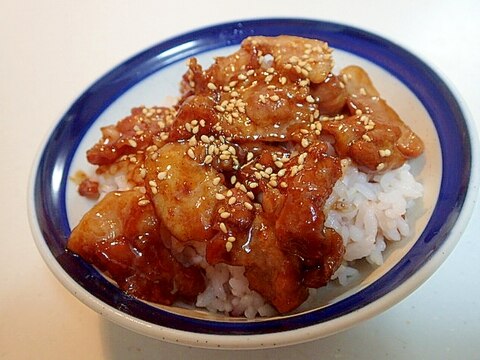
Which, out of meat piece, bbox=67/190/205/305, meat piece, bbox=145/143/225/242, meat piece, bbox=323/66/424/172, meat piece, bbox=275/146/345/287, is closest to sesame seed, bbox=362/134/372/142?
meat piece, bbox=323/66/424/172

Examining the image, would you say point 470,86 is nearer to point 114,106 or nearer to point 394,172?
point 394,172

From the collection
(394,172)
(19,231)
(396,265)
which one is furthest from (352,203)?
(19,231)

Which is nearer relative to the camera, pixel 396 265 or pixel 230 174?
pixel 396 265

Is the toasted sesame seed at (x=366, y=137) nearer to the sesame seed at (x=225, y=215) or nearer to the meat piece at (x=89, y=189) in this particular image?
the sesame seed at (x=225, y=215)

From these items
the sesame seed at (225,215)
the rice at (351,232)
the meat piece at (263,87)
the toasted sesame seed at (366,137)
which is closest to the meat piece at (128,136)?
the meat piece at (263,87)

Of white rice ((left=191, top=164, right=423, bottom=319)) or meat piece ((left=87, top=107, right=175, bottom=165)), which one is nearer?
white rice ((left=191, top=164, right=423, bottom=319))

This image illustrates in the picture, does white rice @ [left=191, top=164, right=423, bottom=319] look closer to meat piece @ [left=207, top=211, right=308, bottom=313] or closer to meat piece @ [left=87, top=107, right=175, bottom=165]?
meat piece @ [left=207, top=211, right=308, bottom=313]
